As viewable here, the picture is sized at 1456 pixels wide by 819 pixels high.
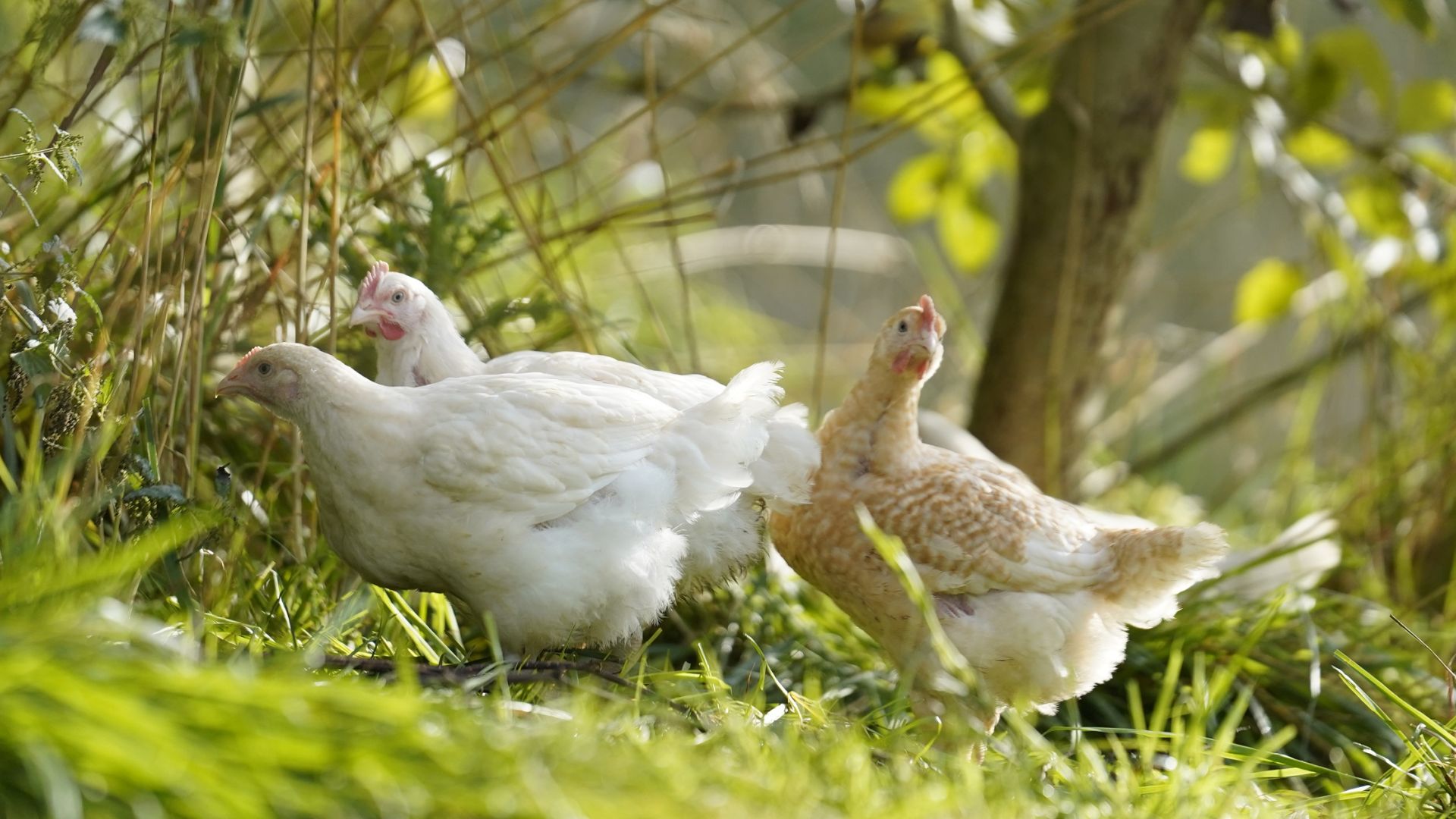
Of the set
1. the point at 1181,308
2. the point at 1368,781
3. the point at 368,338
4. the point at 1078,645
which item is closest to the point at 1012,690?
the point at 1078,645

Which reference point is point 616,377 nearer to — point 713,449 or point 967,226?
point 713,449

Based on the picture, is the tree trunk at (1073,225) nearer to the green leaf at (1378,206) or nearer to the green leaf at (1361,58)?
the green leaf at (1361,58)

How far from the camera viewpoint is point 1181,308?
7.44 meters

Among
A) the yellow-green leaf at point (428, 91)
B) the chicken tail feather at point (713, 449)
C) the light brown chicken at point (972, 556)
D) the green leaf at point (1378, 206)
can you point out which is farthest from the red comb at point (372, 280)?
the green leaf at point (1378, 206)

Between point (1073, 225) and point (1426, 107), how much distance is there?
3.08 ft

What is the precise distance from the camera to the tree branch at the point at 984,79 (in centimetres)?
360

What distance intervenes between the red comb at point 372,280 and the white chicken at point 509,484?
374mm

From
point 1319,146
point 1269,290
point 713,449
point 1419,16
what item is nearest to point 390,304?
point 713,449

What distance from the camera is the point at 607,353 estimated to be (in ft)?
11.5

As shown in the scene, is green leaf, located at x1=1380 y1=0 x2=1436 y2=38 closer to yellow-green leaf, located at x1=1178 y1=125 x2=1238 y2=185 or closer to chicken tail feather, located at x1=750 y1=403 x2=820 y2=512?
yellow-green leaf, located at x1=1178 y1=125 x2=1238 y2=185

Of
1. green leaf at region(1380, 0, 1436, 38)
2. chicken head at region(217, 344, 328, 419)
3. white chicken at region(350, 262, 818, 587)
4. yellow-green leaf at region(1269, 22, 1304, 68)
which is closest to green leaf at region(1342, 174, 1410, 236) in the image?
yellow-green leaf at region(1269, 22, 1304, 68)

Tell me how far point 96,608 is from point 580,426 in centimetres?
98

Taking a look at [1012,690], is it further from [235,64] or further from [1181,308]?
[1181,308]

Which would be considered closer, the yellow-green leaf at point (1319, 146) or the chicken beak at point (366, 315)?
the chicken beak at point (366, 315)
